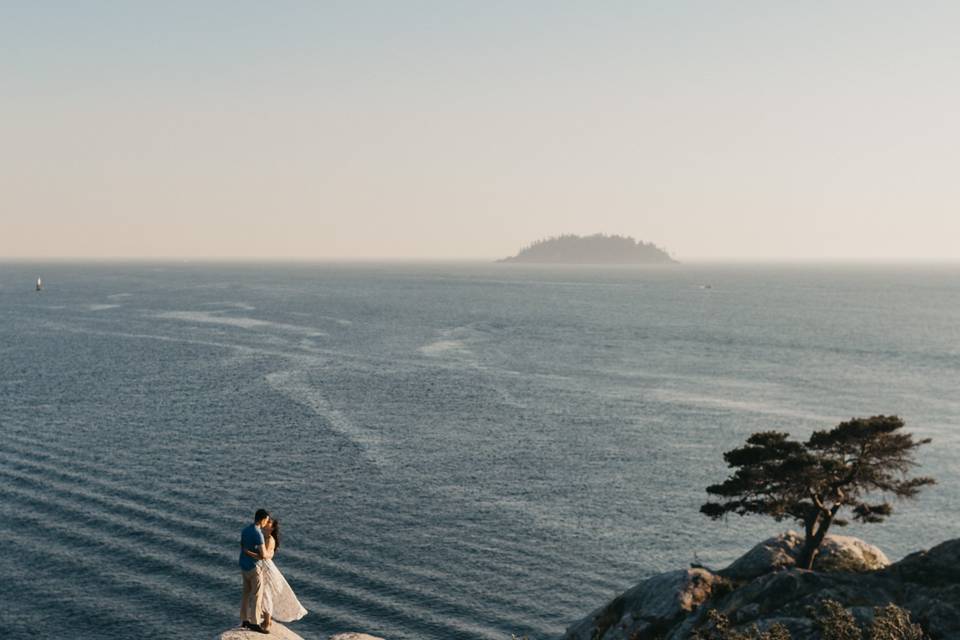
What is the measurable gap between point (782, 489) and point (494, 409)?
55844 millimetres

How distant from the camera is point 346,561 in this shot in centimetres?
5031

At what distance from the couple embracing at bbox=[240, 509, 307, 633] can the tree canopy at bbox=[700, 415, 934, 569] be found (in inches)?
1010

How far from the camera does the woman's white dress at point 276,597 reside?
1925 centimetres

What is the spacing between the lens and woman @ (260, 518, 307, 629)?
757 inches

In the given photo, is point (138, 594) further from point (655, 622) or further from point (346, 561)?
point (655, 622)

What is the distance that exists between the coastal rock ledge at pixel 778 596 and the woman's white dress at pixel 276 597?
14471 millimetres

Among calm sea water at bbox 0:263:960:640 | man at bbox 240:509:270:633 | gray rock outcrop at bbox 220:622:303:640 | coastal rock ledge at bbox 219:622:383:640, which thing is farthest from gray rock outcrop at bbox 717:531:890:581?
man at bbox 240:509:270:633

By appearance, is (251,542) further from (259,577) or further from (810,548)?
(810,548)

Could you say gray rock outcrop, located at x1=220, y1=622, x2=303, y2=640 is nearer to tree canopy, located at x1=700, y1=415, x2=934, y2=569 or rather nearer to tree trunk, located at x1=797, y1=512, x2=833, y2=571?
tree canopy, located at x1=700, y1=415, x2=934, y2=569

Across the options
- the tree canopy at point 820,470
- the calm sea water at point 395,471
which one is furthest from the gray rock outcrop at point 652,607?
the calm sea water at point 395,471

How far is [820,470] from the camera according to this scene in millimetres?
37719

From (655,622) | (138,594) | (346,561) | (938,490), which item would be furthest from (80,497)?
(938,490)

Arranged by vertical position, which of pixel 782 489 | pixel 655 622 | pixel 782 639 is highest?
pixel 782 639

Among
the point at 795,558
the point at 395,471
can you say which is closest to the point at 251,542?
the point at 795,558
